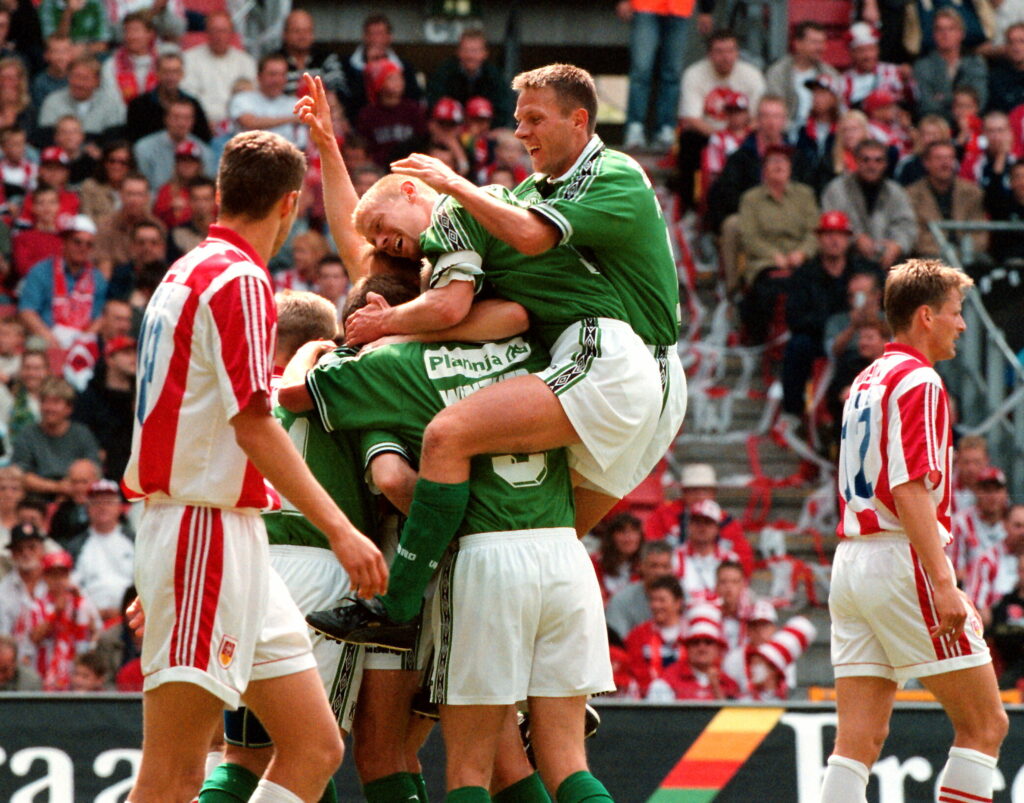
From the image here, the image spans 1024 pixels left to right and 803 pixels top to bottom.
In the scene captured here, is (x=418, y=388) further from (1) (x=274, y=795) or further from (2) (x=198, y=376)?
(1) (x=274, y=795)

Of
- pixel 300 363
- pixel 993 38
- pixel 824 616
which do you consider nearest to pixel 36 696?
pixel 300 363

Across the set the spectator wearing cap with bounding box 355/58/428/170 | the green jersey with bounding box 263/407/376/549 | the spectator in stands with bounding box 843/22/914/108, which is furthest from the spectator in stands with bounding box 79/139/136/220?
the green jersey with bounding box 263/407/376/549

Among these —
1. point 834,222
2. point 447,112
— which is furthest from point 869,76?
point 447,112

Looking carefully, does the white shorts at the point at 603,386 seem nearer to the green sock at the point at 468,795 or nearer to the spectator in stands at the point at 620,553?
the green sock at the point at 468,795

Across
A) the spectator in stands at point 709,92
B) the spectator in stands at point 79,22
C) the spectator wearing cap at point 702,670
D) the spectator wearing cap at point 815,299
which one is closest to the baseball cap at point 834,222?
the spectator wearing cap at point 815,299

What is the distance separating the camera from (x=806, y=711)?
682 cm

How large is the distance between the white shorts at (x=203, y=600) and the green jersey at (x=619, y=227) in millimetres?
1282

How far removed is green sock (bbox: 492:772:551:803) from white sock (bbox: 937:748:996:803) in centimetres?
145

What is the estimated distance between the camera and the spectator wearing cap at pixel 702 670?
9.13 meters

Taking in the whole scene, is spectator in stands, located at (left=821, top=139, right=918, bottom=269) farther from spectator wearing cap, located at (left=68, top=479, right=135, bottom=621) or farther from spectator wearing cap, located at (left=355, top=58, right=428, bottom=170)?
spectator wearing cap, located at (left=68, top=479, right=135, bottom=621)

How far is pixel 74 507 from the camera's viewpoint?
1014 centimetres

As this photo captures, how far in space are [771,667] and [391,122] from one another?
611 cm

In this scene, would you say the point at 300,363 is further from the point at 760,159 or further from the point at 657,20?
the point at 657,20

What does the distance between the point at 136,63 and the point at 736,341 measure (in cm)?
537
